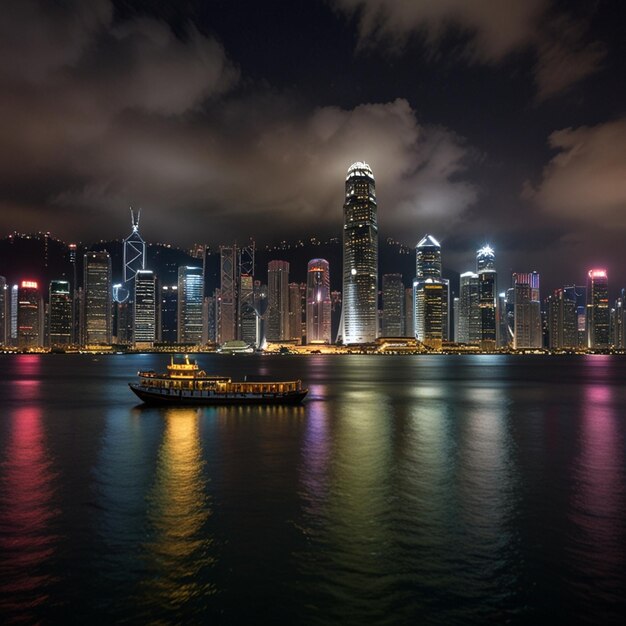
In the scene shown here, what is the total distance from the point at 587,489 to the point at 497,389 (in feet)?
238

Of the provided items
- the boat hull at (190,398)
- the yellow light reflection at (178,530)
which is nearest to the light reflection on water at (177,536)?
the yellow light reflection at (178,530)

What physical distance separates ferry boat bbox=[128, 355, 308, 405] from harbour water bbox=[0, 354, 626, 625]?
50.4 feet

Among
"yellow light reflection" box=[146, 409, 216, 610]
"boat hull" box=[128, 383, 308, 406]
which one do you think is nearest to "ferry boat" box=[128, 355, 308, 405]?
"boat hull" box=[128, 383, 308, 406]

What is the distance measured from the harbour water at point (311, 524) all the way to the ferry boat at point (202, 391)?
15.4 metres

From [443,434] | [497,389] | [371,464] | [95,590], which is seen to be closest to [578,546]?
[371,464]

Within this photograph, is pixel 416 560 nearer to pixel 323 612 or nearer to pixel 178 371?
pixel 323 612

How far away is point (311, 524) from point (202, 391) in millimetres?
Result: 46983

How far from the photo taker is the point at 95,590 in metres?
19.0

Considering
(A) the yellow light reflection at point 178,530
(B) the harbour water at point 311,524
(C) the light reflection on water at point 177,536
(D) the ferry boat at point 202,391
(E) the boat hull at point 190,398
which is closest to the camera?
(B) the harbour water at point 311,524

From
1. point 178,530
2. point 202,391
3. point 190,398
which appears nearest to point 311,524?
point 178,530

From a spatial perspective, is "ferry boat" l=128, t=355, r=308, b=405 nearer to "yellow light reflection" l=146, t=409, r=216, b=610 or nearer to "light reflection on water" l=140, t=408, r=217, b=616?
"yellow light reflection" l=146, t=409, r=216, b=610

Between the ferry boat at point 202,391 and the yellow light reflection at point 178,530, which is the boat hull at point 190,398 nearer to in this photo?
the ferry boat at point 202,391

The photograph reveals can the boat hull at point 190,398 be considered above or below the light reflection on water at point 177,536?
above

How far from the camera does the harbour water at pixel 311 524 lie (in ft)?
59.4
